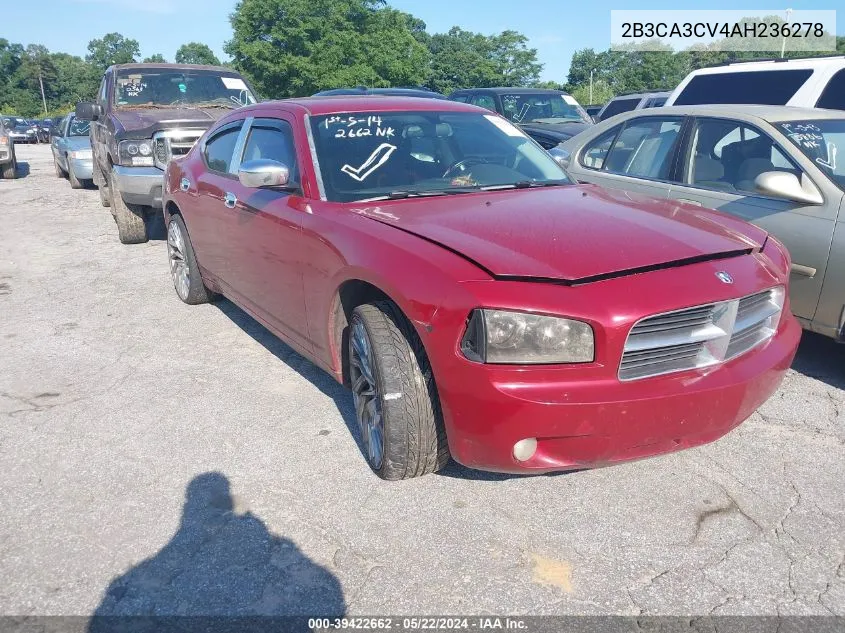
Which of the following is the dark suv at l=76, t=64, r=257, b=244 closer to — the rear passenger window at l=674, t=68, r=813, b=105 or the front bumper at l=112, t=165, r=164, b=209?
the front bumper at l=112, t=165, r=164, b=209

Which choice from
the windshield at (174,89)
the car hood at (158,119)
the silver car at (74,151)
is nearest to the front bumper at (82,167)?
Answer: the silver car at (74,151)

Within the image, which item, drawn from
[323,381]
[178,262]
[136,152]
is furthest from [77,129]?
[323,381]

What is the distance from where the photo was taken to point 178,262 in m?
6.11

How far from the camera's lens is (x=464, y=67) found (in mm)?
77812

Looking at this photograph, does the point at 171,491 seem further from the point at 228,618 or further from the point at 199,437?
the point at 228,618

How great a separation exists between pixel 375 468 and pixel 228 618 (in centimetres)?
97

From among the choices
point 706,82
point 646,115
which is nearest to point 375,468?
point 646,115

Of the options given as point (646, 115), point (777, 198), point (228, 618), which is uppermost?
point (646, 115)

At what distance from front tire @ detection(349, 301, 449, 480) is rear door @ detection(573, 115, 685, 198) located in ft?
9.16

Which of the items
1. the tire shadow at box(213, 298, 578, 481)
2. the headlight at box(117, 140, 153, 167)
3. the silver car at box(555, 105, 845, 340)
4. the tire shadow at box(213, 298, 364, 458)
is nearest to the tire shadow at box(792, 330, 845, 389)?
the silver car at box(555, 105, 845, 340)

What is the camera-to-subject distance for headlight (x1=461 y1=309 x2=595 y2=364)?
102 inches

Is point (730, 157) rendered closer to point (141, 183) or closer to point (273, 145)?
point (273, 145)

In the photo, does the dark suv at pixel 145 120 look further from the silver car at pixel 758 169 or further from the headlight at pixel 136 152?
the silver car at pixel 758 169

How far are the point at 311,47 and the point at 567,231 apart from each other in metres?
48.9
